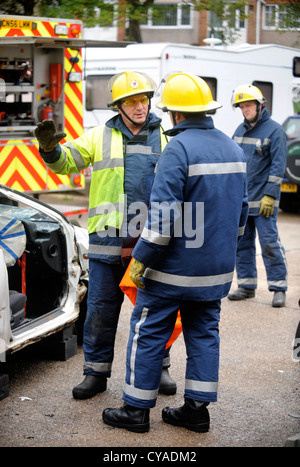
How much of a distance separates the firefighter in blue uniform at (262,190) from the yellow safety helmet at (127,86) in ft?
8.89

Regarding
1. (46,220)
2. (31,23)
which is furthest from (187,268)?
(31,23)

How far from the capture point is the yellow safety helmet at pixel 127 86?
446 centimetres

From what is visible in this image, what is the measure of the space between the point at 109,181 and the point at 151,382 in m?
1.17

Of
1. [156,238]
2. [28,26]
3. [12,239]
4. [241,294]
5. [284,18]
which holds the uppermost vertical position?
[284,18]

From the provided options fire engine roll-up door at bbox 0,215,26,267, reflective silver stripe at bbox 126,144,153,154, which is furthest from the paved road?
reflective silver stripe at bbox 126,144,153,154

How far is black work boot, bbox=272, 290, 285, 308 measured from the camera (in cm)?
693

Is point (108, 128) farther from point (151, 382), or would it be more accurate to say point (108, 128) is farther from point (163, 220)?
point (151, 382)

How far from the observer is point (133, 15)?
13.8 metres

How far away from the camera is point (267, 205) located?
7.00 meters

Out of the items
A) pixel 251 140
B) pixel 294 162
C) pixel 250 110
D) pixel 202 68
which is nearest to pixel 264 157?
pixel 251 140

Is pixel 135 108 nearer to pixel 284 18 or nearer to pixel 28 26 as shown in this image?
pixel 28 26

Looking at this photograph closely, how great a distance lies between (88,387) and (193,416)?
0.75 meters

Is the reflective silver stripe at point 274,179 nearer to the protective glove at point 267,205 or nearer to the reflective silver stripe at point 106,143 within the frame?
the protective glove at point 267,205

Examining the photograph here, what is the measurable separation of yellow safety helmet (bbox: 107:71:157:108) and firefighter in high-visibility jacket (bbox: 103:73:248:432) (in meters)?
0.34
